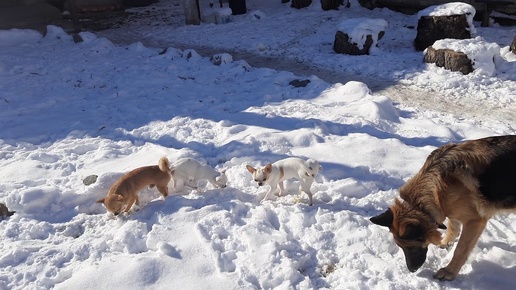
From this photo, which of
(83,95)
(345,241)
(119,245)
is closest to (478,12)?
(83,95)

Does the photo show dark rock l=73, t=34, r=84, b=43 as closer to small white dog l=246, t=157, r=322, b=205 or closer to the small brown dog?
the small brown dog

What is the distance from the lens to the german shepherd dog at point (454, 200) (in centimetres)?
341

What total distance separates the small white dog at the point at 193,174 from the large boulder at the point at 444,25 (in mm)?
7503

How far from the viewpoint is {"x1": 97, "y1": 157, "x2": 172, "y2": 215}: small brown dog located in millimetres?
4578

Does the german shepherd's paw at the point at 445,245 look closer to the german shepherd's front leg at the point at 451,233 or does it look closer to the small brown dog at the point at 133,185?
the german shepherd's front leg at the point at 451,233

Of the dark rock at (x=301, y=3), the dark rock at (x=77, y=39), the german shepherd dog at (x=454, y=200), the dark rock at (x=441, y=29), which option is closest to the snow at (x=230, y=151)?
the dark rock at (x=77, y=39)

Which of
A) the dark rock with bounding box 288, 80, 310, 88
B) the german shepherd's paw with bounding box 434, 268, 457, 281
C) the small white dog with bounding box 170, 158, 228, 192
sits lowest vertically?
the dark rock with bounding box 288, 80, 310, 88

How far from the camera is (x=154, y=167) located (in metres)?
4.88

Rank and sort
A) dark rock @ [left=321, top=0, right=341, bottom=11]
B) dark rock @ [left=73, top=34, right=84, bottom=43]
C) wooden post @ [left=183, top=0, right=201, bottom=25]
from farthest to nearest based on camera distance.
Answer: dark rock @ [left=321, top=0, right=341, bottom=11] → wooden post @ [left=183, top=0, right=201, bottom=25] → dark rock @ [left=73, top=34, right=84, bottom=43]

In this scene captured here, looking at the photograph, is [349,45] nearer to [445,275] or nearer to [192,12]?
[192,12]

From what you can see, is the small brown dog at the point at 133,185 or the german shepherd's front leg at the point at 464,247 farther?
the small brown dog at the point at 133,185

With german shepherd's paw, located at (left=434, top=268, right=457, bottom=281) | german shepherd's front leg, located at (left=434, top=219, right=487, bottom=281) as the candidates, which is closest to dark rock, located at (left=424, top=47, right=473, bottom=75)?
german shepherd's front leg, located at (left=434, top=219, right=487, bottom=281)

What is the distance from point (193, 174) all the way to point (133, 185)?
596 millimetres

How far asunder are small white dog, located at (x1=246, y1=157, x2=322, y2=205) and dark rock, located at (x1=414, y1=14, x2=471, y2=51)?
7.26 meters
